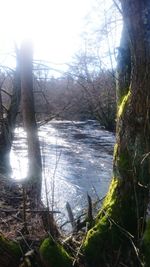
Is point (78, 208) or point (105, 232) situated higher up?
point (105, 232)

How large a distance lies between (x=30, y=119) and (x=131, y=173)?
451 cm

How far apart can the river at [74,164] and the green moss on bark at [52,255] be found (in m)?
1.73

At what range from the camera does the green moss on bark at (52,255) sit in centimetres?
446

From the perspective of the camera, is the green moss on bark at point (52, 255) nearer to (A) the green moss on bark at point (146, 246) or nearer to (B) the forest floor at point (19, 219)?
(B) the forest floor at point (19, 219)

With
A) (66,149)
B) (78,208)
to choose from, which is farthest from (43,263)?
(66,149)

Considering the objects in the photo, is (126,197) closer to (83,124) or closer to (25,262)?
(25,262)

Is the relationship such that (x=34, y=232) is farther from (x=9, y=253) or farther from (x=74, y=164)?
(x=74, y=164)

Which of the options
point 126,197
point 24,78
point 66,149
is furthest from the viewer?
point 66,149

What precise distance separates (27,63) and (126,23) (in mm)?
4495

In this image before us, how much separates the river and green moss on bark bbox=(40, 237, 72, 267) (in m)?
1.73

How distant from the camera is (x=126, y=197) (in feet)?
15.8

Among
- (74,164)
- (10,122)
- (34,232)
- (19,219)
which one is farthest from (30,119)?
(10,122)

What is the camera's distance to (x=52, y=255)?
4.46 meters

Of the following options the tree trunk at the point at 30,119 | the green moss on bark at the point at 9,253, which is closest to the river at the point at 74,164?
the tree trunk at the point at 30,119
